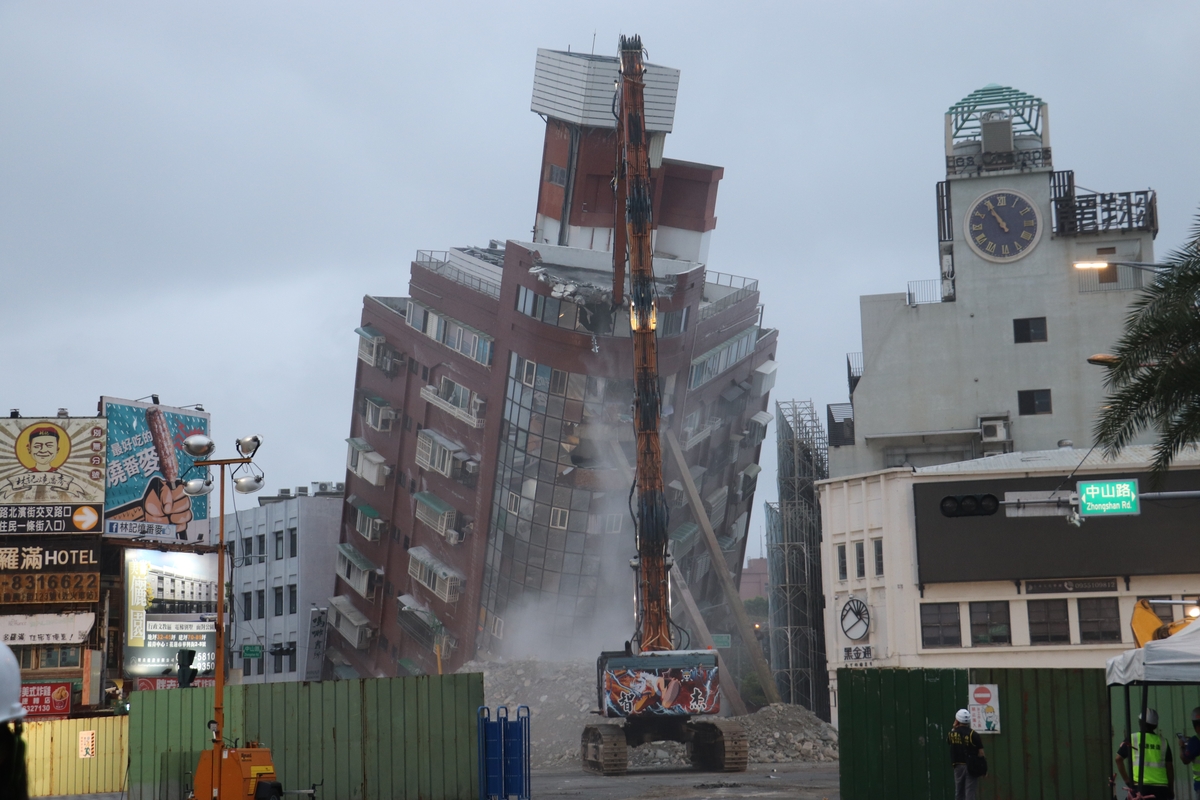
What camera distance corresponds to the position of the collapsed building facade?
212 ft

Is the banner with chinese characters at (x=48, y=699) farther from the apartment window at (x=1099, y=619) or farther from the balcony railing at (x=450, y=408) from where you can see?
the apartment window at (x=1099, y=619)

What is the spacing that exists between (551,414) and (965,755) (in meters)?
44.7

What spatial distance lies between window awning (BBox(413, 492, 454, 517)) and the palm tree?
49.7 meters

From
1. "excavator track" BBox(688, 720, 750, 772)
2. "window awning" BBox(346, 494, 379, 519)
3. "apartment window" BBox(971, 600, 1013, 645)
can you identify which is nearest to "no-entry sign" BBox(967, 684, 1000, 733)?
"excavator track" BBox(688, 720, 750, 772)

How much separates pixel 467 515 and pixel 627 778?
30.7 metres

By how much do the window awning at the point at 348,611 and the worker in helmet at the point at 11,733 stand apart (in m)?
78.0

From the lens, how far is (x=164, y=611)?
201 ft

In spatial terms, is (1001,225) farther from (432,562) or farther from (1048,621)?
(432,562)

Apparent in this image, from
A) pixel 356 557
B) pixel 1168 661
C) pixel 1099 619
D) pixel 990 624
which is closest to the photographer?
pixel 1168 661

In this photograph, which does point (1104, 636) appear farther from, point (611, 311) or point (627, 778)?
point (611, 311)

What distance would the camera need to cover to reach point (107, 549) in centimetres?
6306

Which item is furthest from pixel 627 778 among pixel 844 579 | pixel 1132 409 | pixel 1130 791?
pixel 1130 791

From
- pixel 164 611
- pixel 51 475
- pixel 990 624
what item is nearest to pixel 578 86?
Result: pixel 51 475

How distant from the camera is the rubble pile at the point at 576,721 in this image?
48750mm
